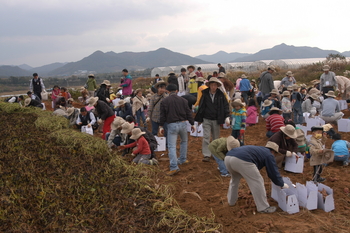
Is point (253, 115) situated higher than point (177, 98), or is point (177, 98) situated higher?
point (177, 98)

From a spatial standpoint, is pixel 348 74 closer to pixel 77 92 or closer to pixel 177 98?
pixel 177 98

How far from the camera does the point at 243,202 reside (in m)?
4.40

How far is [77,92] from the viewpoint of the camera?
69.8 ft

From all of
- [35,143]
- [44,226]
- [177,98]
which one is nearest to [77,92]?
[35,143]

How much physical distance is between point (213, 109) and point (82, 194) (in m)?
3.05

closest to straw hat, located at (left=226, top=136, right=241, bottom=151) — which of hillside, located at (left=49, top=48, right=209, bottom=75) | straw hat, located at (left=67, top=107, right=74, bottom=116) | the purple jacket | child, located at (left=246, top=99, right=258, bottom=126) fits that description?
child, located at (left=246, top=99, right=258, bottom=126)

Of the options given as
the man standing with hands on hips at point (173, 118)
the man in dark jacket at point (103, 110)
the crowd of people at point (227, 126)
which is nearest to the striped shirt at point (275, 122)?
the crowd of people at point (227, 126)

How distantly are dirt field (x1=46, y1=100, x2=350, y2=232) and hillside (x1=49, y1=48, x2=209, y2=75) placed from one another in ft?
479

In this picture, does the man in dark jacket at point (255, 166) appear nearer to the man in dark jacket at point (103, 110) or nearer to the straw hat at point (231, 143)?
the straw hat at point (231, 143)

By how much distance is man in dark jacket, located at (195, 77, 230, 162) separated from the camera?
5989 millimetres

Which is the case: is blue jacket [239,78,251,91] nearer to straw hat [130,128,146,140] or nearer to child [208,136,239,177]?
straw hat [130,128,146,140]

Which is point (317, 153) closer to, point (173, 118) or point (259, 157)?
point (259, 157)

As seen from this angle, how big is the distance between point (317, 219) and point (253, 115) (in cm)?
633

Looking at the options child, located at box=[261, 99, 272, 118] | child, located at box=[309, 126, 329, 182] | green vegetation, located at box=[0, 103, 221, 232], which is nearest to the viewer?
→ green vegetation, located at box=[0, 103, 221, 232]
